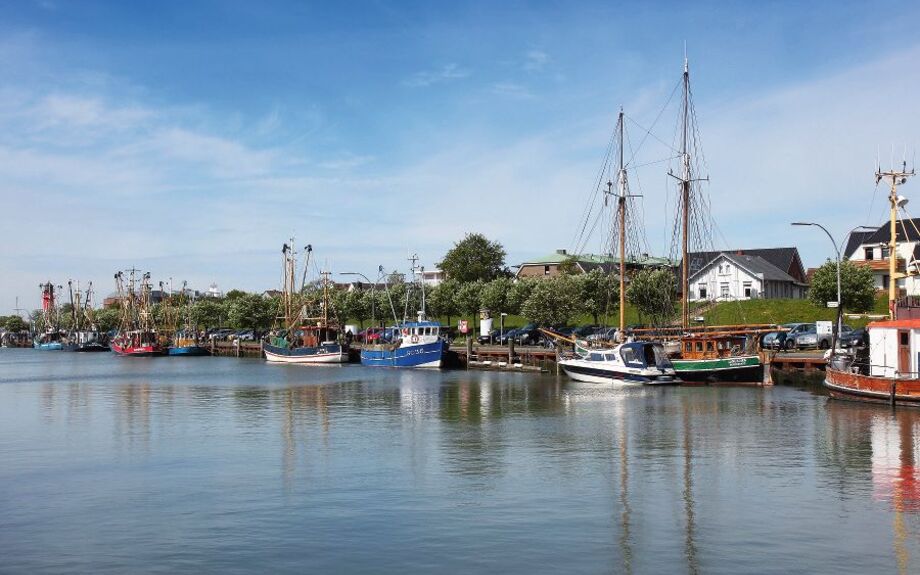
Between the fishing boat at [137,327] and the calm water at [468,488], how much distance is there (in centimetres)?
10154

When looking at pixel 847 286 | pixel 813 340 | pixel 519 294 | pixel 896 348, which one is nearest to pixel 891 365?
pixel 896 348

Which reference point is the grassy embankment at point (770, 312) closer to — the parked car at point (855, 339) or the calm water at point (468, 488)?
the parked car at point (855, 339)

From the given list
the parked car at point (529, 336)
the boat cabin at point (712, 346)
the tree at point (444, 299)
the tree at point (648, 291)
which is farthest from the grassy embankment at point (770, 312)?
the tree at point (444, 299)

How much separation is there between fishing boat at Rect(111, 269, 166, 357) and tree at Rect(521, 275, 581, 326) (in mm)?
77790

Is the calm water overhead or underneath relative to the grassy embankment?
underneath

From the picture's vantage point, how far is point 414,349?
99438mm

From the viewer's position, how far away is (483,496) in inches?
1126

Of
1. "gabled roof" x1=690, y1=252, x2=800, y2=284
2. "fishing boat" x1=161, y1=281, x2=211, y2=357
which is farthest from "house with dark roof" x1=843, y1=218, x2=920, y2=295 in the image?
"fishing boat" x1=161, y1=281, x2=211, y2=357

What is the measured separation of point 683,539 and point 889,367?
1223 inches

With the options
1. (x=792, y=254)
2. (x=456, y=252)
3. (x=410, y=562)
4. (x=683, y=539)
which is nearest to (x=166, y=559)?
(x=410, y=562)

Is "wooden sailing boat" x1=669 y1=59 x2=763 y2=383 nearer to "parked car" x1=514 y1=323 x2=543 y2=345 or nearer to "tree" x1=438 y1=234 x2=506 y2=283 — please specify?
"parked car" x1=514 y1=323 x2=543 y2=345

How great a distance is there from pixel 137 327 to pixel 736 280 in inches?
4623

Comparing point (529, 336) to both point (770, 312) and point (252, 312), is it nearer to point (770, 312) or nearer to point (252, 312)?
point (770, 312)

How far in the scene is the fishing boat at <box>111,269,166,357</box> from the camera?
156000mm
